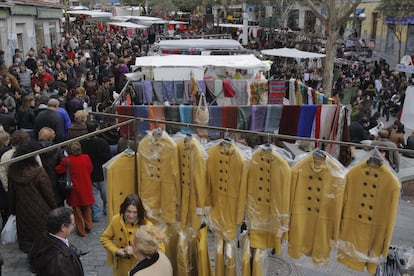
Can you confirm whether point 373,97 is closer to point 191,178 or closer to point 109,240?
point 191,178

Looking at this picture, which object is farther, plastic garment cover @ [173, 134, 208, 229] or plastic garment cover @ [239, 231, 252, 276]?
plastic garment cover @ [239, 231, 252, 276]

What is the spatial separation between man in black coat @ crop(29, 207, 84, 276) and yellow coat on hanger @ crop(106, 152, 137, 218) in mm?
1010

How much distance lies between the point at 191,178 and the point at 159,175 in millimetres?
395

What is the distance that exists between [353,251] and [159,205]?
6.52ft

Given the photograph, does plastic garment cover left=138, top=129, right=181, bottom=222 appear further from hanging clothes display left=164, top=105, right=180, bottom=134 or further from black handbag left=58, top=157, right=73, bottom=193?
hanging clothes display left=164, top=105, right=180, bottom=134

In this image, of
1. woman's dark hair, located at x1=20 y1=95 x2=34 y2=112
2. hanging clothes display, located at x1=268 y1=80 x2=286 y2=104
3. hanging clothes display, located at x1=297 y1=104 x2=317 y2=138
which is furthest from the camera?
hanging clothes display, located at x1=268 y1=80 x2=286 y2=104

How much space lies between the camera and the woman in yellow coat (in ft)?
13.4

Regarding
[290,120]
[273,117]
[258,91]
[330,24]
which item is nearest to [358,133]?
[290,120]

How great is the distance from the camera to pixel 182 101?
34.7 feet

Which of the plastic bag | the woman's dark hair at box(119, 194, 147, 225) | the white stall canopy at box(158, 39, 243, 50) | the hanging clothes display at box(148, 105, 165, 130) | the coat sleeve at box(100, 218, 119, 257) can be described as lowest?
the plastic bag

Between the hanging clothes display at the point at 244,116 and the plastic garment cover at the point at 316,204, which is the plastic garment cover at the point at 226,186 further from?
the hanging clothes display at the point at 244,116

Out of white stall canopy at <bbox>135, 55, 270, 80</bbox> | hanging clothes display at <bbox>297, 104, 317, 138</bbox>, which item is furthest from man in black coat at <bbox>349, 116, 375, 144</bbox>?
white stall canopy at <bbox>135, 55, 270, 80</bbox>

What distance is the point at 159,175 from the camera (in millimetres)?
4570

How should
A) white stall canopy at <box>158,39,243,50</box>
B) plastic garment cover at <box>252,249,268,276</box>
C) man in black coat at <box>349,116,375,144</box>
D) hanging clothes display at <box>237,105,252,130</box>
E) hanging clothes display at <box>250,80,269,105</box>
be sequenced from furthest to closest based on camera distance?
1. white stall canopy at <box>158,39,243,50</box>
2. hanging clothes display at <box>250,80,269,105</box>
3. man in black coat at <box>349,116,375,144</box>
4. hanging clothes display at <box>237,105,252,130</box>
5. plastic garment cover at <box>252,249,268,276</box>
